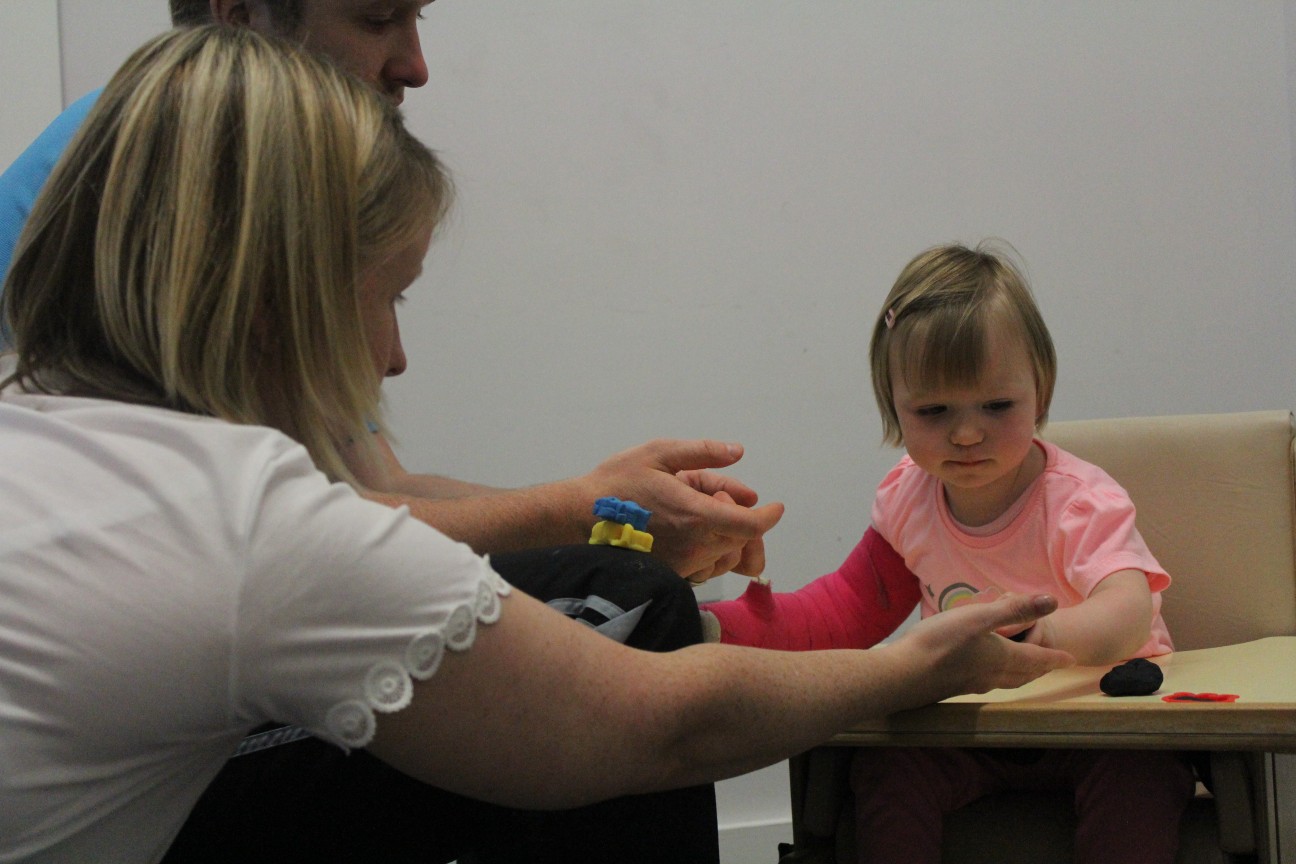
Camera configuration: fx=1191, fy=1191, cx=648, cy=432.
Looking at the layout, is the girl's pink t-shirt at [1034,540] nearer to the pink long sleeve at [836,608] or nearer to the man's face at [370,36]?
the pink long sleeve at [836,608]

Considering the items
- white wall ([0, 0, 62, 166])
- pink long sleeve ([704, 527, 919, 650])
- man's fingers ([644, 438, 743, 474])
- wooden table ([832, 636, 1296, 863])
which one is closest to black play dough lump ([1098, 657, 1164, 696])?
wooden table ([832, 636, 1296, 863])

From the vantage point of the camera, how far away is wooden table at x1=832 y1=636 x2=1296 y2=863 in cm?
90

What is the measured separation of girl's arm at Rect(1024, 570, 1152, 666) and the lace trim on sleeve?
2.41ft

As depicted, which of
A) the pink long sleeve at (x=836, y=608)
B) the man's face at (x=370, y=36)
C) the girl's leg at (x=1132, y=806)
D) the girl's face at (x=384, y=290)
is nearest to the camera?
the girl's face at (x=384, y=290)

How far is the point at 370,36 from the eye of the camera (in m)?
1.50

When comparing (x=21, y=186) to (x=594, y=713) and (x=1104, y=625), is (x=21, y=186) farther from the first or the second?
(x=1104, y=625)

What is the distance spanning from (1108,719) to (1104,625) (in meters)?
0.33

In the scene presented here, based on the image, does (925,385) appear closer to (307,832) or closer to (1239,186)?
(307,832)

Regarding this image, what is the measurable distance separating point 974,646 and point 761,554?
19.3 inches

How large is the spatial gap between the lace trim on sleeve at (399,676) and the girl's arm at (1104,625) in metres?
0.73

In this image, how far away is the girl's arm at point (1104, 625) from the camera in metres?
1.22

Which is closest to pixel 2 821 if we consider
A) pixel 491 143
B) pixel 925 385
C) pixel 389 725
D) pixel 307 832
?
pixel 389 725

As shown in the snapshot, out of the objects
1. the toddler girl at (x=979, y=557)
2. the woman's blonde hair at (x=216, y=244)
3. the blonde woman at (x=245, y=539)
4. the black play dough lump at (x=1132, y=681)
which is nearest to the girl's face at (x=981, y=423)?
the toddler girl at (x=979, y=557)

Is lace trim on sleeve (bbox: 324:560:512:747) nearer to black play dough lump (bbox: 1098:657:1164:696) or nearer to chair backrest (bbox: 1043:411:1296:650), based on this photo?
black play dough lump (bbox: 1098:657:1164:696)
